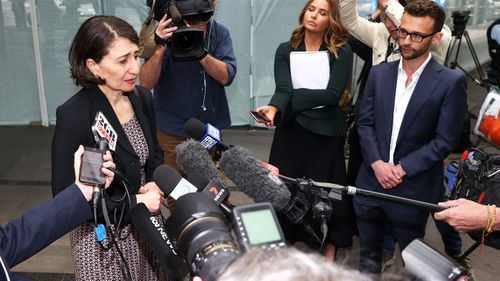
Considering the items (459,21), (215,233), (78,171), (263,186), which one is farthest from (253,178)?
(459,21)

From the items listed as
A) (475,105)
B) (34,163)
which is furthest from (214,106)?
(475,105)

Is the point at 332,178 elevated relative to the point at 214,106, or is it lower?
lower

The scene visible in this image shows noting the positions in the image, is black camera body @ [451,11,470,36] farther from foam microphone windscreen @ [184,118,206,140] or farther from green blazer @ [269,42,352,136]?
foam microphone windscreen @ [184,118,206,140]

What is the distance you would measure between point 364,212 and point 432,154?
49cm

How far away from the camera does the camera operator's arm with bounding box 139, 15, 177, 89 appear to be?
2576mm

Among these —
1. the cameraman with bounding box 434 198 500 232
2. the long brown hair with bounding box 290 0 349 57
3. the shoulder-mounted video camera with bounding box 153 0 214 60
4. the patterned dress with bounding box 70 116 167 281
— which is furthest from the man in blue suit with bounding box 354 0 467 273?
the patterned dress with bounding box 70 116 167 281

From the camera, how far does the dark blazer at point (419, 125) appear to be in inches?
95.6

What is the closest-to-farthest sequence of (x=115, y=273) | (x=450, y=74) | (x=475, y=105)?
(x=115, y=273) → (x=450, y=74) → (x=475, y=105)

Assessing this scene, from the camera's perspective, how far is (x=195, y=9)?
265 cm

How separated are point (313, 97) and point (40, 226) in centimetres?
181

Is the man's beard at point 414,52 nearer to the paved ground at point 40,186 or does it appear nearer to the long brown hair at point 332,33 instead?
the long brown hair at point 332,33

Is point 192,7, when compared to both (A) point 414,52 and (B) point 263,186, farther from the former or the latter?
(B) point 263,186

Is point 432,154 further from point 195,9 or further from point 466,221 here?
point 195,9

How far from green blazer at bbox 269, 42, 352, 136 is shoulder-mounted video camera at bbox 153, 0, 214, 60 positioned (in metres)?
0.55
